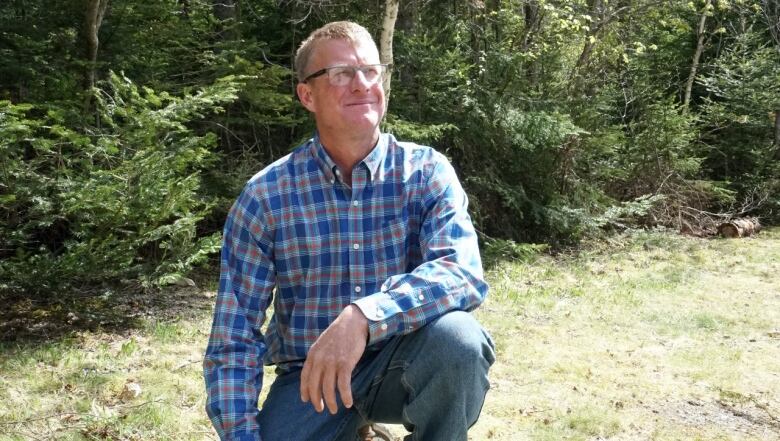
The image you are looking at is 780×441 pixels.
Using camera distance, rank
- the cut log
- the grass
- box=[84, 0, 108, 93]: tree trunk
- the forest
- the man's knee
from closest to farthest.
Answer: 1. the man's knee
2. the grass
3. the forest
4. box=[84, 0, 108, 93]: tree trunk
5. the cut log

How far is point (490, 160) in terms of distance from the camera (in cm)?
855

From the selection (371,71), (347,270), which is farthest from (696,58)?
(347,270)

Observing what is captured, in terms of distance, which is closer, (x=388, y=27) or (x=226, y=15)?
(x=388, y=27)

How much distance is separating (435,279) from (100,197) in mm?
3002

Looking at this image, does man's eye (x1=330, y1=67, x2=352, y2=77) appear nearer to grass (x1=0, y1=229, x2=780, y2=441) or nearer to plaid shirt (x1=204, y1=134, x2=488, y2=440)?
plaid shirt (x1=204, y1=134, x2=488, y2=440)

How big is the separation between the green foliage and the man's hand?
293 centimetres

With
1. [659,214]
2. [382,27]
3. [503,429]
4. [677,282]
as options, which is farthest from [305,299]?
[659,214]

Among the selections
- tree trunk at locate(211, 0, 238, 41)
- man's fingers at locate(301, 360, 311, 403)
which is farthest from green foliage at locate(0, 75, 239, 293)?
man's fingers at locate(301, 360, 311, 403)

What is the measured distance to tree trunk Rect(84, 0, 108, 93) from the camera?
5.12 metres

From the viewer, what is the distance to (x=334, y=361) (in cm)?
172

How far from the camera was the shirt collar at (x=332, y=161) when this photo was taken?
2.16 m

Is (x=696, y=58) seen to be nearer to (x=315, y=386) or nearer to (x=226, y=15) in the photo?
(x=226, y=15)

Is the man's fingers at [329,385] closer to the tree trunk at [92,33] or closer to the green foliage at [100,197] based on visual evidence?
the green foliage at [100,197]

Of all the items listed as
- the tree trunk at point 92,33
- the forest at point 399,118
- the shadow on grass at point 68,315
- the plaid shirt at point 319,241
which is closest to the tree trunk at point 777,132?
the forest at point 399,118
